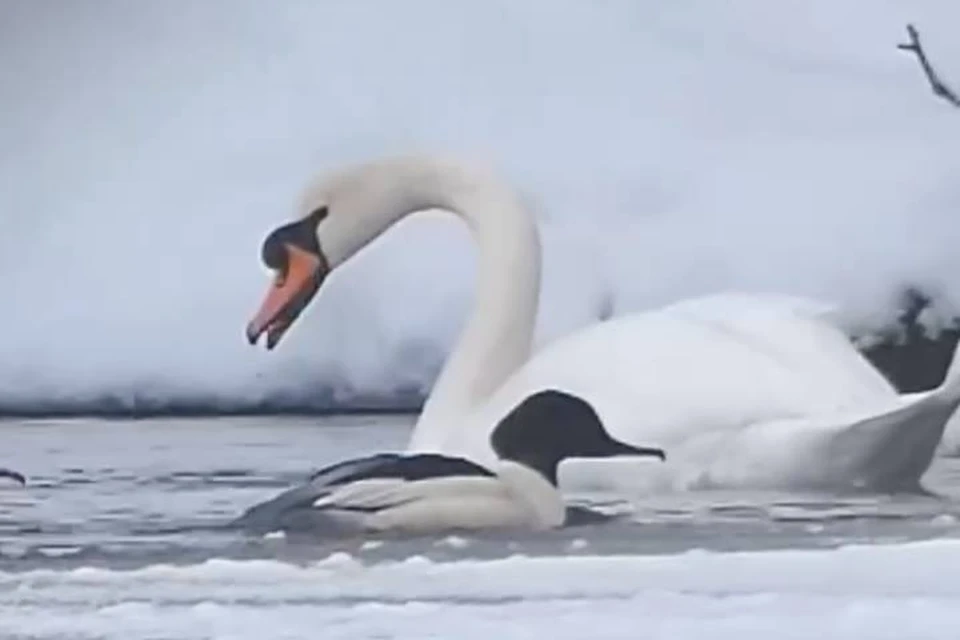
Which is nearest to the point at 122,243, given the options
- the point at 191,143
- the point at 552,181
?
the point at 191,143

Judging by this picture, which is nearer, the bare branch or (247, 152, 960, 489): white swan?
(247, 152, 960, 489): white swan

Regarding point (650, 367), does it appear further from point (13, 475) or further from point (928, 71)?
point (13, 475)

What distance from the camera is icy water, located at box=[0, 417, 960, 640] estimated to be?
198 cm

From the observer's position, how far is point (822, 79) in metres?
2.25

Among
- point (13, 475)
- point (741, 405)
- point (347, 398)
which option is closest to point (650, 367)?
point (741, 405)

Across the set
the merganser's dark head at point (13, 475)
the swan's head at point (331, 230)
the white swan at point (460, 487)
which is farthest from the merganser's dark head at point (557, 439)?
the merganser's dark head at point (13, 475)

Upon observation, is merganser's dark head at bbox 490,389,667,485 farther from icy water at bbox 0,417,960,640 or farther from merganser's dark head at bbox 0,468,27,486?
merganser's dark head at bbox 0,468,27,486

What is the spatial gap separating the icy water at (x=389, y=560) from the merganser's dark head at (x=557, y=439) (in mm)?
35

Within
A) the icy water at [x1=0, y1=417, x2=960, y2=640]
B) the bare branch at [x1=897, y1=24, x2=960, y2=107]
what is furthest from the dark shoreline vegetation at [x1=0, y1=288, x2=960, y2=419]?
the bare branch at [x1=897, y1=24, x2=960, y2=107]

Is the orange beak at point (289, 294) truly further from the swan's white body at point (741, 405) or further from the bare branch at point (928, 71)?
the bare branch at point (928, 71)

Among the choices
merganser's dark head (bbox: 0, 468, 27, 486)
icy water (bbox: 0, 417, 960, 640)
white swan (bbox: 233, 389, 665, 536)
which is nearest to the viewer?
icy water (bbox: 0, 417, 960, 640)

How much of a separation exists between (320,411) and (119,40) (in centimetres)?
35

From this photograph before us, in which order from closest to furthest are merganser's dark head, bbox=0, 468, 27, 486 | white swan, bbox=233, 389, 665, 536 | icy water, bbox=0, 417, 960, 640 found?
1. icy water, bbox=0, 417, 960, 640
2. white swan, bbox=233, 389, 665, 536
3. merganser's dark head, bbox=0, 468, 27, 486

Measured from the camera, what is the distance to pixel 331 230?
87.7 inches
